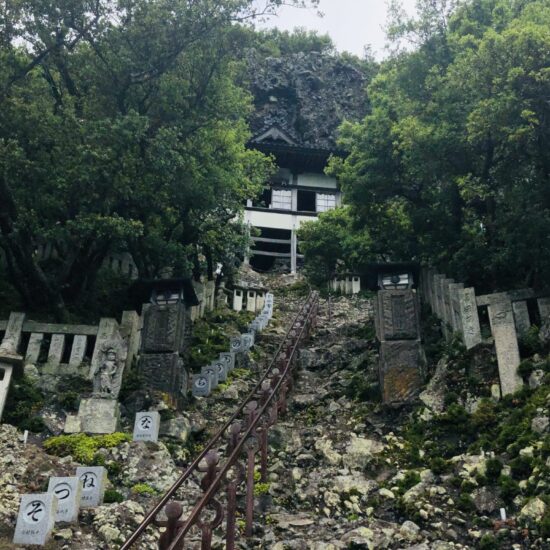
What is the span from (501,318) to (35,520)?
321 inches

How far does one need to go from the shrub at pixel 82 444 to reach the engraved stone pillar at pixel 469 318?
20.6ft

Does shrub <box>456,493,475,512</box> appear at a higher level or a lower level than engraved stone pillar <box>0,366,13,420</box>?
lower

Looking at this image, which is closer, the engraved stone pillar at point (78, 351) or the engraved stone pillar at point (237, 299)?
the engraved stone pillar at point (78, 351)

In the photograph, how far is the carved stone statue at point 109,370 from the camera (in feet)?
37.1

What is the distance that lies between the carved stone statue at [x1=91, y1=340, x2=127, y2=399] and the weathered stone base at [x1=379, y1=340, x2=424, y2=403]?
4805 millimetres

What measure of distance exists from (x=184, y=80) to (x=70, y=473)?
10.9 m

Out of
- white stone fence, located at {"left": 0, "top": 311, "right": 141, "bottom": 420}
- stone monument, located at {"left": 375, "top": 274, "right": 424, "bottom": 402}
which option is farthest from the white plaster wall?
white stone fence, located at {"left": 0, "top": 311, "right": 141, "bottom": 420}

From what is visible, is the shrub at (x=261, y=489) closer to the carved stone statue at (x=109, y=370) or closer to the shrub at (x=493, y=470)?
the shrub at (x=493, y=470)

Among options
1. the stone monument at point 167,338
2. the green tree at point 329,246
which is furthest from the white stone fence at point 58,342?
the green tree at point 329,246

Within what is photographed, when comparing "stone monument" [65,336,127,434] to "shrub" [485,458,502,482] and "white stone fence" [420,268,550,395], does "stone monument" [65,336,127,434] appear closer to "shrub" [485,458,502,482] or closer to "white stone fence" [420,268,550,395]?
"shrub" [485,458,502,482]

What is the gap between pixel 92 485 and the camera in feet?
26.0

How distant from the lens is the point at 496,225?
536 inches

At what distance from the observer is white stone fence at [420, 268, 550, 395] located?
10.6 metres

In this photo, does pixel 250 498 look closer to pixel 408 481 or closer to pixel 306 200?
pixel 408 481
